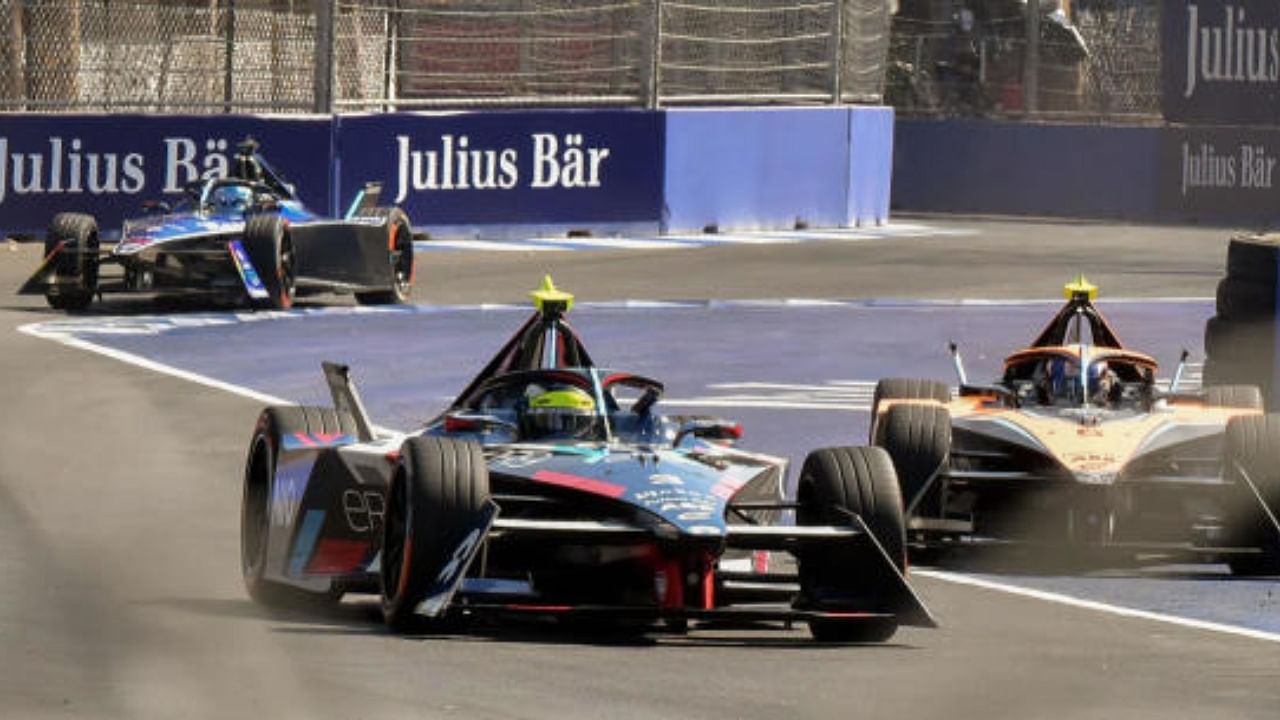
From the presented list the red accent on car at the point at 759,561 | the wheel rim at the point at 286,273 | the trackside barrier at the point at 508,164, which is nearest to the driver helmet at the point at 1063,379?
the red accent on car at the point at 759,561

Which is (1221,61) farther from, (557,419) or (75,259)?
(557,419)

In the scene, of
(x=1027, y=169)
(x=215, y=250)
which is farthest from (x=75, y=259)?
(x=1027, y=169)

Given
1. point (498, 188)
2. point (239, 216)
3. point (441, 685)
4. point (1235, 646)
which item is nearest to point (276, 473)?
point (441, 685)

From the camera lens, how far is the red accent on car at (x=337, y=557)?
37.3ft

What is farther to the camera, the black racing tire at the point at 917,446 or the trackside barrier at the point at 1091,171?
the trackside barrier at the point at 1091,171

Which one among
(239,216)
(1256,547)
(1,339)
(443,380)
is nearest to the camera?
(1256,547)

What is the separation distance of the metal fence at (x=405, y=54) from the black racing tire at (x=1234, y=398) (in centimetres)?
1586

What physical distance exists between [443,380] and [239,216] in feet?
13.3

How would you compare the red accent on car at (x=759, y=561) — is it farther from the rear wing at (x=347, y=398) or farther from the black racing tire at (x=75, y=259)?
the black racing tire at (x=75, y=259)

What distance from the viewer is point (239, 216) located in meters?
24.2

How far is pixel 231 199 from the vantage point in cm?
2430

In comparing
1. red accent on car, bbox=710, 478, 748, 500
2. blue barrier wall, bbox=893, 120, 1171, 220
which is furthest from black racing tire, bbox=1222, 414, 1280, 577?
blue barrier wall, bbox=893, 120, 1171, 220

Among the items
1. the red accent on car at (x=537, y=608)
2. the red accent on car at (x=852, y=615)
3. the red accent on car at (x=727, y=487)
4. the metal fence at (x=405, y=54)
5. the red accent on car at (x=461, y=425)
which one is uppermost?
the metal fence at (x=405, y=54)

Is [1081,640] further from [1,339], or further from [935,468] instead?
[1,339]
